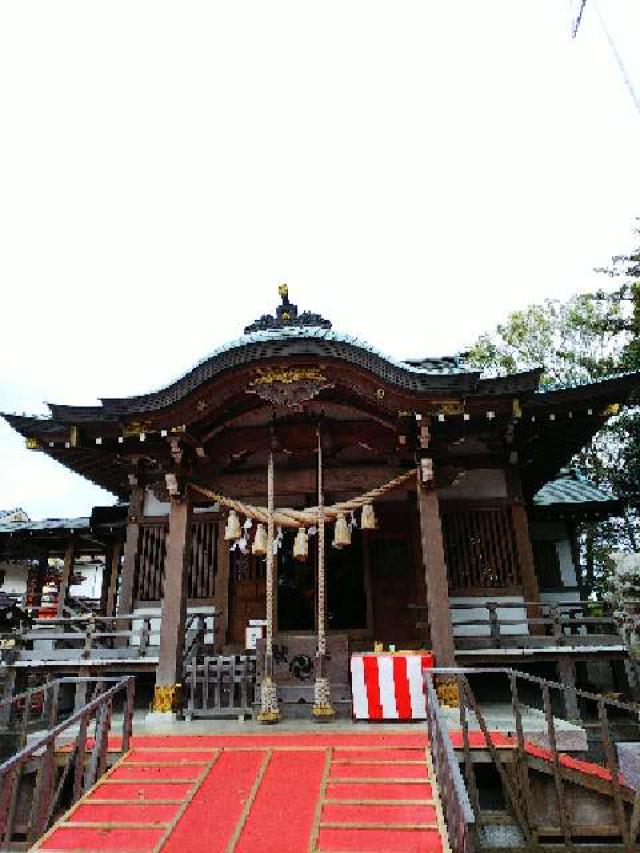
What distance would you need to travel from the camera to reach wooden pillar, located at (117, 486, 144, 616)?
10641mm

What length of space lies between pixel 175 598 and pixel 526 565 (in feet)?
19.5

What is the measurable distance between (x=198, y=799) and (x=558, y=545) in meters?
10.2

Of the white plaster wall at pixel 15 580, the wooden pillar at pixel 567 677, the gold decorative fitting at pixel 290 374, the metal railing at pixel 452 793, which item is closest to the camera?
the metal railing at pixel 452 793

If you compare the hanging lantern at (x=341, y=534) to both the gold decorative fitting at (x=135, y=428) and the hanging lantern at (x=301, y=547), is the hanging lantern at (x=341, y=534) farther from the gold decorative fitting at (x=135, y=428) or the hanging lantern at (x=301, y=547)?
the gold decorative fitting at (x=135, y=428)

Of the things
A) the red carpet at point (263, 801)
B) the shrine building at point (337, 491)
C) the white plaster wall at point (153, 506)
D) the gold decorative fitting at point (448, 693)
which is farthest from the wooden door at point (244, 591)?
the red carpet at point (263, 801)

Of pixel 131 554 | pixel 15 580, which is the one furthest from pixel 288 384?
pixel 15 580

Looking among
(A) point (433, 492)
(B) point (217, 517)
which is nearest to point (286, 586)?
(B) point (217, 517)

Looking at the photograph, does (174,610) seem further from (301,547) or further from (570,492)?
(570,492)

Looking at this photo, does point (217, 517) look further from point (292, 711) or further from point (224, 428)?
point (292, 711)

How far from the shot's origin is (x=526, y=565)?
31.9ft

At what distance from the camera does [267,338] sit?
8.37m

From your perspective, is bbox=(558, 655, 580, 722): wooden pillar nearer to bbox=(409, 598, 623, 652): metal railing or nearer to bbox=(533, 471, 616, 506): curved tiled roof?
bbox=(409, 598, 623, 652): metal railing

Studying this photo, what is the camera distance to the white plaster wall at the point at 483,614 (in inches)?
378

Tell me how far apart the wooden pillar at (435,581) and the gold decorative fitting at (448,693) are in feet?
0.95
